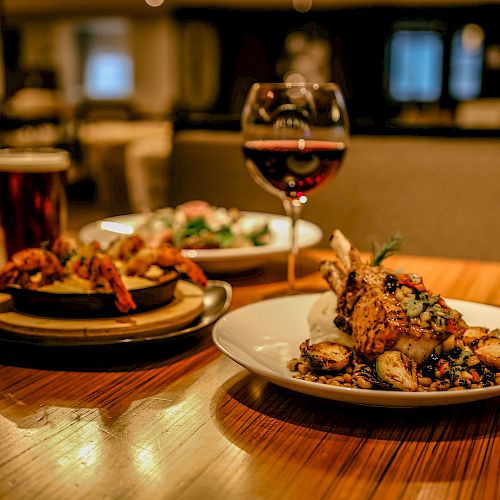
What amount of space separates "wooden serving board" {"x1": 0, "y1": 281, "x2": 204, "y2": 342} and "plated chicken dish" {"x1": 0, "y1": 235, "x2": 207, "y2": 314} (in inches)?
0.8

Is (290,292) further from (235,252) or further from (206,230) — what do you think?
(206,230)

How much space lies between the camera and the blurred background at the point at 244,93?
7.67 feet

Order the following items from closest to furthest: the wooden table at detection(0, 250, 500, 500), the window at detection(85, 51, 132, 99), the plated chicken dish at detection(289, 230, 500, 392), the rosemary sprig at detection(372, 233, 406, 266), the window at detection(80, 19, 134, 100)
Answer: the wooden table at detection(0, 250, 500, 500) < the plated chicken dish at detection(289, 230, 500, 392) < the rosemary sprig at detection(372, 233, 406, 266) < the window at detection(80, 19, 134, 100) < the window at detection(85, 51, 132, 99)

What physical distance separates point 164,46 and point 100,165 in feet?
34.8

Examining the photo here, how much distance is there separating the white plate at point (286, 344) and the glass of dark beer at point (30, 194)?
1.74 feet

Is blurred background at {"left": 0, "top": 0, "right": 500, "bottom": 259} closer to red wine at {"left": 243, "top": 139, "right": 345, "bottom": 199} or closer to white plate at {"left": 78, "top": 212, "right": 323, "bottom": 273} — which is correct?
white plate at {"left": 78, "top": 212, "right": 323, "bottom": 273}

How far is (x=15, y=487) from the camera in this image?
583 millimetres

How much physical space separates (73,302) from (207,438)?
309 mm

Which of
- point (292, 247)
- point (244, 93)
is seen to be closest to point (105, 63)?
point (244, 93)

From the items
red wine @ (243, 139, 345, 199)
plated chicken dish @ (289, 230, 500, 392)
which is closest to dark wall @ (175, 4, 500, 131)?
red wine @ (243, 139, 345, 199)

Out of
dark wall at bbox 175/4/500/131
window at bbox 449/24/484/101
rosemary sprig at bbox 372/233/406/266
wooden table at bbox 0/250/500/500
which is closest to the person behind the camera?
wooden table at bbox 0/250/500/500

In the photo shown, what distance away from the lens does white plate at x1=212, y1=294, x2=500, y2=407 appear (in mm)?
648

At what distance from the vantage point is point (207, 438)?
0.68 metres

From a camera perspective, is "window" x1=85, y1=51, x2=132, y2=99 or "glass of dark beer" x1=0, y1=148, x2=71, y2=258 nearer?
"glass of dark beer" x1=0, y1=148, x2=71, y2=258
